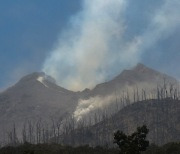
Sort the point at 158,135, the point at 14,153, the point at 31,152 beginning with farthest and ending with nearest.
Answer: the point at 158,135
the point at 14,153
the point at 31,152

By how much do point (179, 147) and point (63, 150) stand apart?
4233 cm

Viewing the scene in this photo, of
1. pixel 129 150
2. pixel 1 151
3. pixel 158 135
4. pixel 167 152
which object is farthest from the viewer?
pixel 158 135

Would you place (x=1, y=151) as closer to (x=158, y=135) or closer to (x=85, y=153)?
(x=85, y=153)

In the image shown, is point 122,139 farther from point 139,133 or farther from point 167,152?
point 167,152

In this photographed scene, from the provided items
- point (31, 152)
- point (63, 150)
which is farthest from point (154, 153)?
point (31, 152)

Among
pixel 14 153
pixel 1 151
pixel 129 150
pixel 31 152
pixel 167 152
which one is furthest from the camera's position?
pixel 1 151

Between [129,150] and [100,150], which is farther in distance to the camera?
[100,150]

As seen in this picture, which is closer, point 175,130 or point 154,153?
point 154,153

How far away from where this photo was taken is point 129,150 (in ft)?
115

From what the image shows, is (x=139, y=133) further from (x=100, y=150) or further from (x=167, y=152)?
(x=100, y=150)

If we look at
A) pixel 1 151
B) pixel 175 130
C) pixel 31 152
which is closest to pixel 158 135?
pixel 175 130

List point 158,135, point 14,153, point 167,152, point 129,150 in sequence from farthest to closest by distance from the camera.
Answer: point 158,135 → point 14,153 → point 167,152 → point 129,150

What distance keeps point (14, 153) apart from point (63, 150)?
17.0 m

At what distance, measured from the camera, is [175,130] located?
198 m
